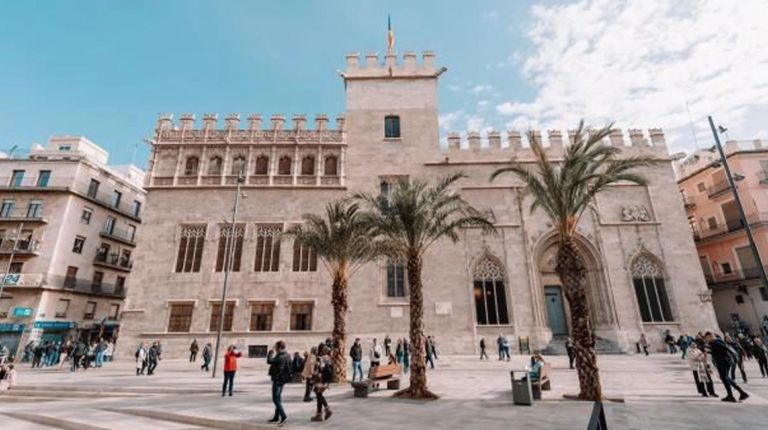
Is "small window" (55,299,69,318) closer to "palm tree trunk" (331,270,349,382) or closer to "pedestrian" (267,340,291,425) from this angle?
"palm tree trunk" (331,270,349,382)

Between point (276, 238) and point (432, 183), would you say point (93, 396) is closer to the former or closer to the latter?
point (276, 238)

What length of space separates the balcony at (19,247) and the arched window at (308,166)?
66.8 ft

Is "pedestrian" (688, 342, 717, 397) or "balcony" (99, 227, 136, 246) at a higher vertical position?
"balcony" (99, 227, 136, 246)

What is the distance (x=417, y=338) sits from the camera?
38.2 feet

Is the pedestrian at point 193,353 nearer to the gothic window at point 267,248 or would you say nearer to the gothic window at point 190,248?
the gothic window at point 190,248

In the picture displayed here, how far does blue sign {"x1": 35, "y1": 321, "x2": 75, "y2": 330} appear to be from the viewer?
82.6ft

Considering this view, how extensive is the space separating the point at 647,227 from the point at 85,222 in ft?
137

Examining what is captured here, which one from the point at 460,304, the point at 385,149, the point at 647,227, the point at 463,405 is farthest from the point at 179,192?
the point at 647,227

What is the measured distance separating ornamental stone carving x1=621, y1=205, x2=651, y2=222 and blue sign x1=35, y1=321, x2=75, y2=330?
39.8m

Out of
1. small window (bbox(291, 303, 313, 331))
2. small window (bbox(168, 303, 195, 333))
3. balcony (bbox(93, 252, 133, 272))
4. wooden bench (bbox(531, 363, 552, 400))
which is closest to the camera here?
wooden bench (bbox(531, 363, 552, 400))

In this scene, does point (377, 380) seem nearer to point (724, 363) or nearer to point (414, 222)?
point (414, 222)

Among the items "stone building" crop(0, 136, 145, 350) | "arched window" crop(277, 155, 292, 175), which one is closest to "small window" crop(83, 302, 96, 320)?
"stone building" crop(0, 136, 145, 350)

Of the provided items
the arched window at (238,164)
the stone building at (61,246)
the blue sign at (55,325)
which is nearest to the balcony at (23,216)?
the stone building at (61,246)

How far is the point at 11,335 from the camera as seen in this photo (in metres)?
24.7
